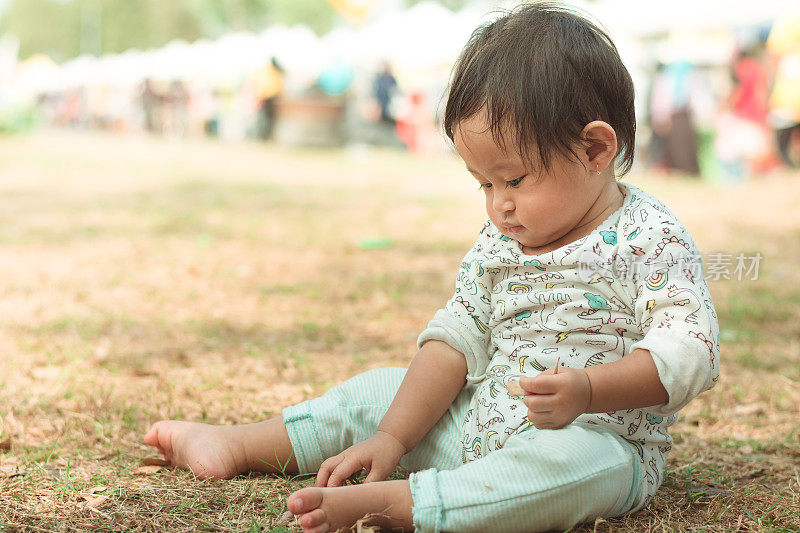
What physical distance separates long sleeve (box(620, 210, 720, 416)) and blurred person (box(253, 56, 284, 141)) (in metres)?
18.1

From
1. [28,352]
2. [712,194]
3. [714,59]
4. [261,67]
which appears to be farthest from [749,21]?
[261,67]

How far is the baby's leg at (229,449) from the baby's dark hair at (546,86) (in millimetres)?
821

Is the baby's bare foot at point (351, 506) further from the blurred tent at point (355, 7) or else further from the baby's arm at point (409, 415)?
the blurred tent at point (355, 7)

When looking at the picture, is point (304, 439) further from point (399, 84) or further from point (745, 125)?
point (399, 84)

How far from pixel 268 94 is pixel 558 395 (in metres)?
18.4

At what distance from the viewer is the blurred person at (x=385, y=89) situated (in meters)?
16.3

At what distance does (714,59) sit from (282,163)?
6329 millimetres

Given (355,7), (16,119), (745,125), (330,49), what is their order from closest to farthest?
(745,125) → (355,7) → (16,119) → (330,49)

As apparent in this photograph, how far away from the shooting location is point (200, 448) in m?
1.92

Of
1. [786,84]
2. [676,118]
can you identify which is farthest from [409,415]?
[676,118]

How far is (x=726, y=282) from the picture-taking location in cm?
446

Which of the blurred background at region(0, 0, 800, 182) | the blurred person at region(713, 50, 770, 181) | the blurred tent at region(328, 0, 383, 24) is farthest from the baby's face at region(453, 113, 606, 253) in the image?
the blurred tent at region(328, 0, 383, 24)

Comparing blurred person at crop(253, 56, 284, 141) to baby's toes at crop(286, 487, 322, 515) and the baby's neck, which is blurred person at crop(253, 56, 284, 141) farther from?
baby's toes at crop(286, 487, 322, 515)

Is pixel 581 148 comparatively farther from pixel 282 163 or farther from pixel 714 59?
pixel 282 163
